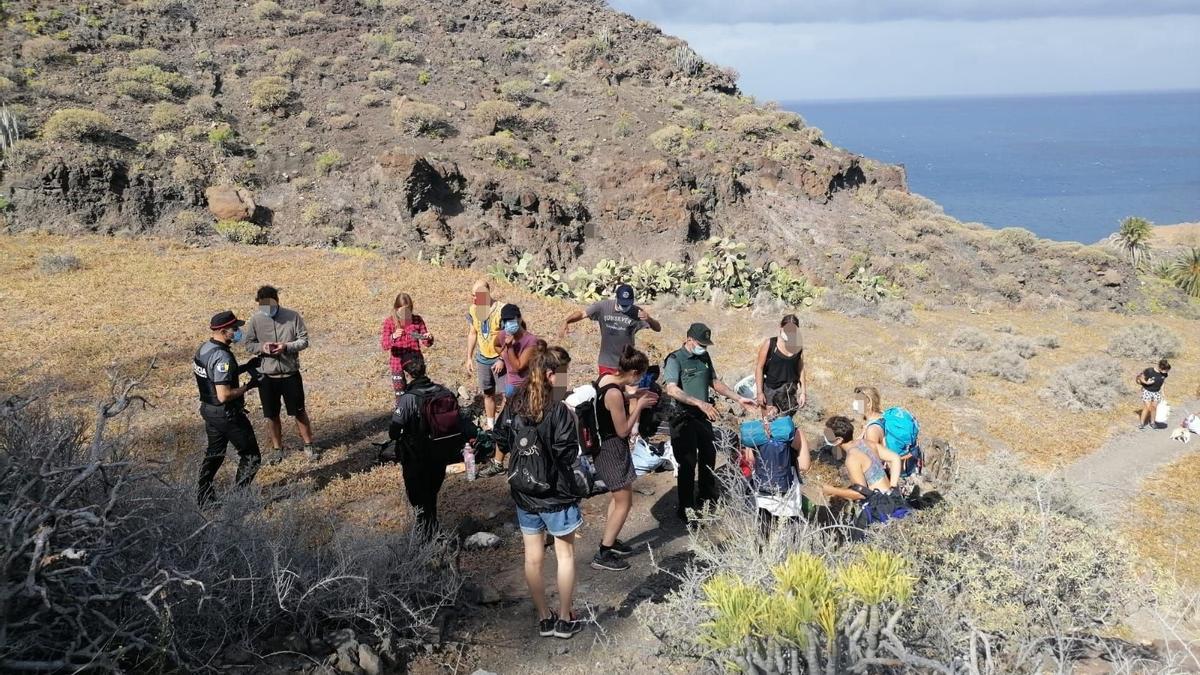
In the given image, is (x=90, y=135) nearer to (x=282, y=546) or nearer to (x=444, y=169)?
(x=444, y=169)

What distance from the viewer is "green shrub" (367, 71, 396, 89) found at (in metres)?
27.0

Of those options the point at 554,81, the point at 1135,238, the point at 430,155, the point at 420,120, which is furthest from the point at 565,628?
the point at 1135,238

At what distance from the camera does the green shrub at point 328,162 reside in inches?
843

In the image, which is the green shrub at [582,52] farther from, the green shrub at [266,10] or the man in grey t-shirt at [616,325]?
the man in grey t-shirt at [616,325]

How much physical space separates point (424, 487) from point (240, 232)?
15766mm

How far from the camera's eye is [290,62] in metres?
26.8

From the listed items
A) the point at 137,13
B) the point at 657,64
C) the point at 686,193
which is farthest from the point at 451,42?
the point at 686,193

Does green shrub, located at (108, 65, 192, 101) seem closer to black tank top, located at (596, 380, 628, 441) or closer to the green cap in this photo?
the green cap

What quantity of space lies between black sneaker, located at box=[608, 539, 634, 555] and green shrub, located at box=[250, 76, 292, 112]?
23.5 meters

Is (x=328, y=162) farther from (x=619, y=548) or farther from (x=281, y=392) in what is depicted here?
(x=619, y=548)

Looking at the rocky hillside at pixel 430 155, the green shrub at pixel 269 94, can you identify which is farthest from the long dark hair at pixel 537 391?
the green shrub at pixel 269 94

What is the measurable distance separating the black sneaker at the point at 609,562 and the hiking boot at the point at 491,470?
77.3 inches

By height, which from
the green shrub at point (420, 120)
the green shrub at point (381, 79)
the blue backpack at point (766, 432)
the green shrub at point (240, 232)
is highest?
the green shrub at point (381, 79)

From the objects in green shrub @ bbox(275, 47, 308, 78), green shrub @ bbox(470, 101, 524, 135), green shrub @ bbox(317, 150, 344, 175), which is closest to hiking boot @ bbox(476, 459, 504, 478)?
green shrub @ bbox(317, 150, 344, 175)
